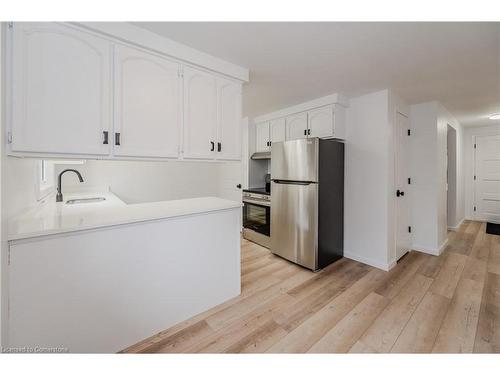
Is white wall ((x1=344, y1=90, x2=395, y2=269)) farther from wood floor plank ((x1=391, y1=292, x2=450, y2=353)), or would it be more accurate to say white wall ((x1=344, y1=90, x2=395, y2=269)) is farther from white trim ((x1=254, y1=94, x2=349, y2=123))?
wood floor plank ((x1=391, y1=292, x2=450, y2=353))

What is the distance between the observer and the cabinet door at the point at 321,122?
2795 millimetres

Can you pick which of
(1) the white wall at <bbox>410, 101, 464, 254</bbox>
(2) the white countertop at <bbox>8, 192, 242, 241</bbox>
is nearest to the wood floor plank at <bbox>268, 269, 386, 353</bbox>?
(2) the white countertop at <bbox>8, 192, 242, 241</bbox>

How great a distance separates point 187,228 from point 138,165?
2.60 meters

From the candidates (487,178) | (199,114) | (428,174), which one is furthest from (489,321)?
(487,178)

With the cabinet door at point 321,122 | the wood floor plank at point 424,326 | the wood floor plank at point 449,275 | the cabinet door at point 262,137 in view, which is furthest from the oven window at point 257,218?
the wood floor plank at point 449,275

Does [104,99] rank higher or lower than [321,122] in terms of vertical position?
lower

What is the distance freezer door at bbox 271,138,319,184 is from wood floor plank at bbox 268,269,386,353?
1261mm

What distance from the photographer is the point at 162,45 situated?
157 centimetres

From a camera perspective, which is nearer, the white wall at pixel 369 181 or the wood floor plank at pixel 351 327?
the wood floor plank at pixel 351 327

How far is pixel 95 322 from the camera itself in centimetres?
130

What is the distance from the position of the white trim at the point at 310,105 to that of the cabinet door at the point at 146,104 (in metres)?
1.96

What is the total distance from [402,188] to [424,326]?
73.7 inches

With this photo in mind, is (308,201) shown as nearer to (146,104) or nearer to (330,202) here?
(330,202)

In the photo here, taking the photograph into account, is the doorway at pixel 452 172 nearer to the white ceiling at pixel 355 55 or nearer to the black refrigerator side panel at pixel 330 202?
the white ceiling at pixel 355 55
